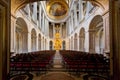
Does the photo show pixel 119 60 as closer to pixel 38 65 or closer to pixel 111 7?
pixel 111 7

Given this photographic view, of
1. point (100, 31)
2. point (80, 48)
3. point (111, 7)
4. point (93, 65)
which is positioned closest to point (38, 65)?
point (93, 65)

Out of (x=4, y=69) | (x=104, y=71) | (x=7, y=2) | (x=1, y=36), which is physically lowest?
(x=104, y=71)

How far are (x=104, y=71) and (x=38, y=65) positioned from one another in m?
3.65

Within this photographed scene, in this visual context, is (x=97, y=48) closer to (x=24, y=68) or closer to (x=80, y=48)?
(x=80, y=48)

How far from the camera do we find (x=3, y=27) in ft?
14.3

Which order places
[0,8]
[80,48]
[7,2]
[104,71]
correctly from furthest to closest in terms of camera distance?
[80,48], [104,71], [7,2], [0,8]

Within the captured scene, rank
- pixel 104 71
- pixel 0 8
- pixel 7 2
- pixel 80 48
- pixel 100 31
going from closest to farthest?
pixel 0 8 < pixel 7 2 < pixel 104 71 < pixel 100 31 < pixel 80 48

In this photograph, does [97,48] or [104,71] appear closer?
[104,71]

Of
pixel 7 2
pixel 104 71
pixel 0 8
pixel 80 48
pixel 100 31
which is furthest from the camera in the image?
pixel 80 48

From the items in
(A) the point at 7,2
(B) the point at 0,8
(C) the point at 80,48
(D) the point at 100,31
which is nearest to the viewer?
(B) the point at 0,8

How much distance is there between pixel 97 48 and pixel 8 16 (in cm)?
2015

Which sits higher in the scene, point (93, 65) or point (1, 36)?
point (1, 36)

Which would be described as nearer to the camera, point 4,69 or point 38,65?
point 4,69

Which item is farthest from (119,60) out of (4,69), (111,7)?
(4,69)
